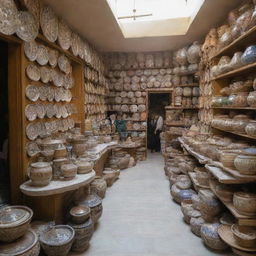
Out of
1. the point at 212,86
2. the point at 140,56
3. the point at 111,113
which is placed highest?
the point at 140,56

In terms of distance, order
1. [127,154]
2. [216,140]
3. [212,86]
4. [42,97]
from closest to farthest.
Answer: [42,97] → [216,140] → [212,86] → [127,154]

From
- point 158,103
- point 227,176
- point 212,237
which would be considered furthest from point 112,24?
point 158,103

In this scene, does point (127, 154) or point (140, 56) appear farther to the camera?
point (140, 56)

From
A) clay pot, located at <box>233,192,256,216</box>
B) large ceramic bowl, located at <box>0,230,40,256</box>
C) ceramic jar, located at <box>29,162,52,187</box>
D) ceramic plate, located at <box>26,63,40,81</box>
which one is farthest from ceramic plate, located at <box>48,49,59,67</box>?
clay pot, located at <box>233,192,256,216</box>

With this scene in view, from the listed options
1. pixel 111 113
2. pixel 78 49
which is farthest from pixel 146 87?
pixel 78 49

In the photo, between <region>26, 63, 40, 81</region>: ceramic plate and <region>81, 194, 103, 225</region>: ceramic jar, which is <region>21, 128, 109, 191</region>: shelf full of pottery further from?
<region>26, 63, 40, 81</region>: ceramic plate

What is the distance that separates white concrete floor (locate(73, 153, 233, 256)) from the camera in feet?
7.76

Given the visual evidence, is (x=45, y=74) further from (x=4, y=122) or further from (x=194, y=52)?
(x=194, y=52)

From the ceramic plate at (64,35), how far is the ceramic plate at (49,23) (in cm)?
15

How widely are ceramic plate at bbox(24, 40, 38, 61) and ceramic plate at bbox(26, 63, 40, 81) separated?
0.10 m

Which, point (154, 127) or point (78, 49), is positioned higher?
point (78, 49)

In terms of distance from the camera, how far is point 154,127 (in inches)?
317

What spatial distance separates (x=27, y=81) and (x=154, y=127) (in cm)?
573

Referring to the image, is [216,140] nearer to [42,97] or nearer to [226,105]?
[226,105]
